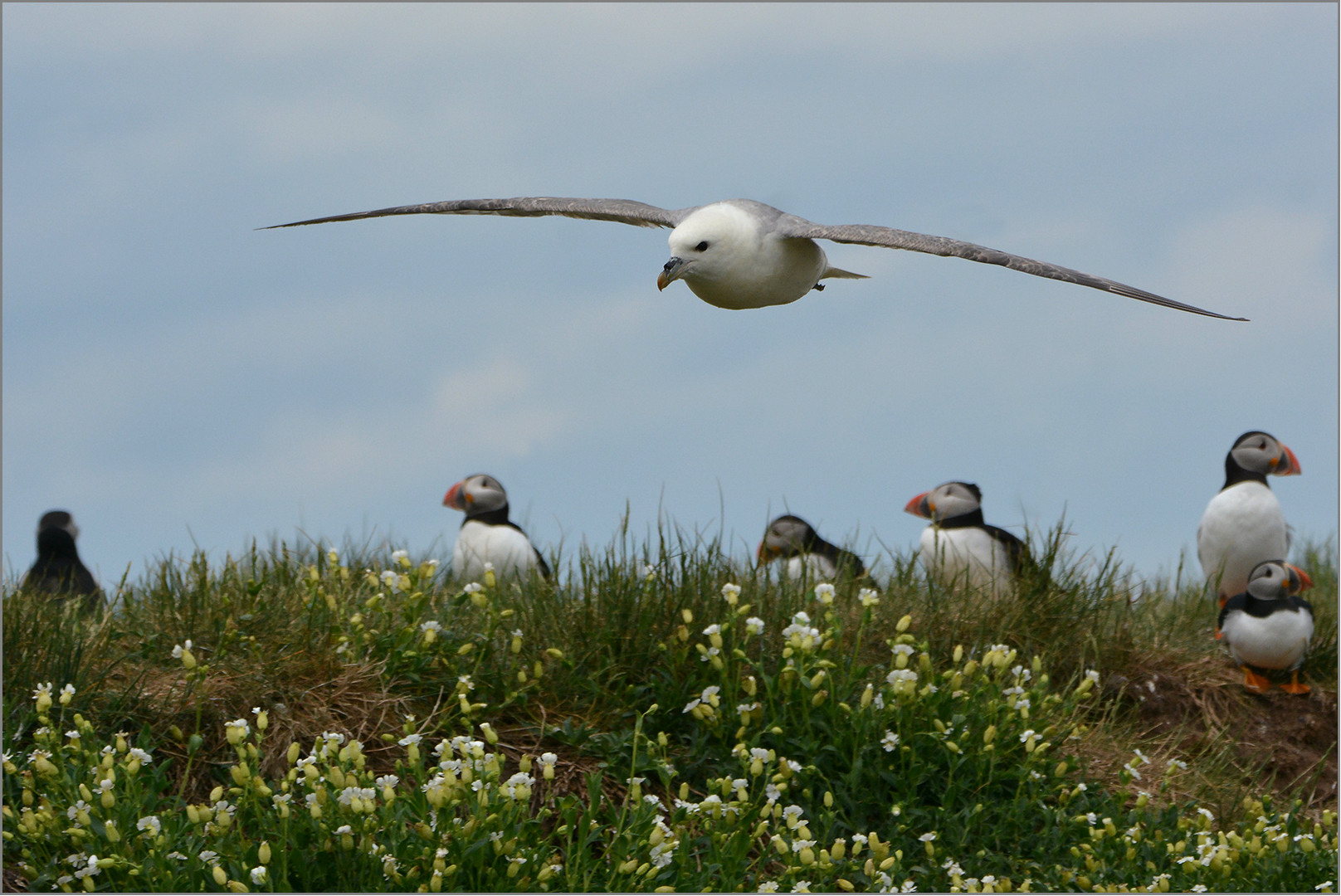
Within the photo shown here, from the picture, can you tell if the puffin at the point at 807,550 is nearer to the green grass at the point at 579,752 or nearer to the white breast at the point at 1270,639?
the green grass at the point at 579,752

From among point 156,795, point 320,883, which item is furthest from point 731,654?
point 156,795

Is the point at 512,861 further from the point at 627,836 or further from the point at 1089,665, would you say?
the point at 1089,665

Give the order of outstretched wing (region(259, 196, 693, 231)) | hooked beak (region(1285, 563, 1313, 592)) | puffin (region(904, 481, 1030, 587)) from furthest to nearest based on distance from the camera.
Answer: hooked beak (region(1285, 563, 1313, 592)), puffin (region(904, 481, 1030, 587)), outstretched wing (region(259, 196, 693, 231))

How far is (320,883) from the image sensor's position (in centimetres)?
428

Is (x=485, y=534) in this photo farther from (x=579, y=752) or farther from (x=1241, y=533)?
(x=1241, y=533)

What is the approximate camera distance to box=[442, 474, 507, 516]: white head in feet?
32.9

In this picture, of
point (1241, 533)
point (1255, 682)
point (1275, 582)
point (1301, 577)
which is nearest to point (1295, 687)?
point (1255, 682)

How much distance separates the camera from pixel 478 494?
33.0 feet

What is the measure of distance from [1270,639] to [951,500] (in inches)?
87.3

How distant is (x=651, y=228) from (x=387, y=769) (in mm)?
2835

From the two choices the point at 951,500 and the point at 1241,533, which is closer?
the point at 951,500

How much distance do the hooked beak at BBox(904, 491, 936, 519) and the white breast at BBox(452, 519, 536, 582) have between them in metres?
2.87

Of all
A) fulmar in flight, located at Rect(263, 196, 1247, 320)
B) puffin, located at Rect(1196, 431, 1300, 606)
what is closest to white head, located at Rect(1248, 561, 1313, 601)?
puffin, located at Rect(1196, 431, 1300, 606)

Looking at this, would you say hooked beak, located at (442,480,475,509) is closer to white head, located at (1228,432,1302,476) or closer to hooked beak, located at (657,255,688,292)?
hooked beak, located at (657,255,688,292)
